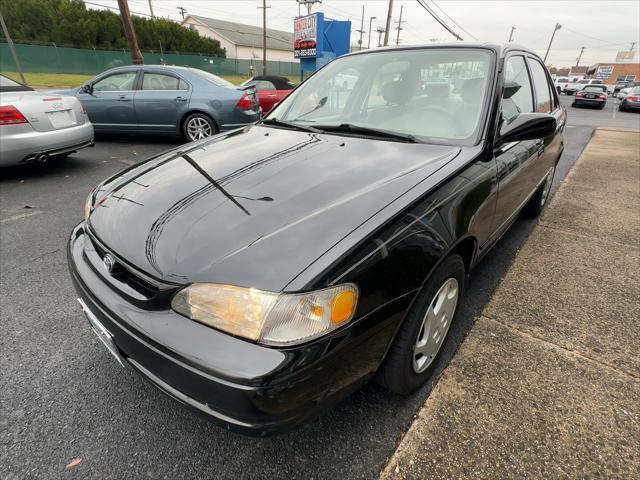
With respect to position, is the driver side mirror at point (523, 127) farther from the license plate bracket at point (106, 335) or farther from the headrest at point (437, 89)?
the license plate bracket at point (106, 335)

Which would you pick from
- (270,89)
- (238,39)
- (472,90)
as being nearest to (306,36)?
(270,89)

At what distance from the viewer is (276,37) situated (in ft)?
229

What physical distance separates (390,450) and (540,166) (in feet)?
8.57

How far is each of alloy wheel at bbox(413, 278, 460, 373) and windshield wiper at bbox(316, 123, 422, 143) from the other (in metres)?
0.82

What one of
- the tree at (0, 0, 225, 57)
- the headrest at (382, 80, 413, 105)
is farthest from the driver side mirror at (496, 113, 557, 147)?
the tree at (0, 0, 225, 57)

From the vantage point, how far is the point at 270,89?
992cm

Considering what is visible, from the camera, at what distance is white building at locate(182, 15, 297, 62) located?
2400 inches

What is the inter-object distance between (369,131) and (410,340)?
1.25 m

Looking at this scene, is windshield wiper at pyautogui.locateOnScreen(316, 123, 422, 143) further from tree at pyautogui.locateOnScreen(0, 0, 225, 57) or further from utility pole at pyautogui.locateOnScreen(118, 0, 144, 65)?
tree at pyautogui.locateOnScreen(0, 0, 225, 57)

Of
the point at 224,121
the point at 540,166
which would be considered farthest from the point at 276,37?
the point at 540,166

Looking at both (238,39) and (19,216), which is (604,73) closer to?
(238,39)

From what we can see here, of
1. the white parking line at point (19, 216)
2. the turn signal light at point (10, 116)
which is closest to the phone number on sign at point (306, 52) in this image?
the turn signal light at point (10, 116)

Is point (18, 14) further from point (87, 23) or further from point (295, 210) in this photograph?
point (295, 210)

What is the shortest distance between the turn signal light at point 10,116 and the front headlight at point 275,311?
15.1 ft
